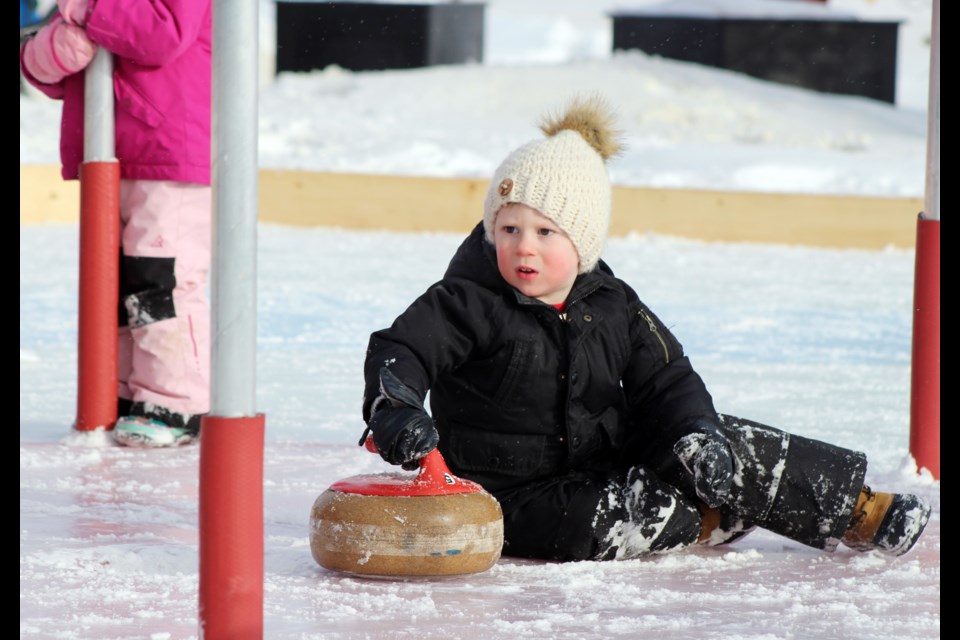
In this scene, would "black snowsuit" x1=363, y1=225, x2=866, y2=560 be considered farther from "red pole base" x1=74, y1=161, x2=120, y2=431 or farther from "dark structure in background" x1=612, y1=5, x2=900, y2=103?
"dark structure in background" x1=612, y1=5, x2=900, y2=103

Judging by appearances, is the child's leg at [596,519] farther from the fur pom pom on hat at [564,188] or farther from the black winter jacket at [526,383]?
the fur pom pom on hat at [564,188]

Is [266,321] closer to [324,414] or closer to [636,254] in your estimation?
[324,414]

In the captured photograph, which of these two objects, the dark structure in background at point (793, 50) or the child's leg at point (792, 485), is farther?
the dark structure in background at point (793, 50)

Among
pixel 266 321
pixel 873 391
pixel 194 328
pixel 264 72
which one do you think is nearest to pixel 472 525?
pixel 194 328

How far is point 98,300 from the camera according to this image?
3.00m

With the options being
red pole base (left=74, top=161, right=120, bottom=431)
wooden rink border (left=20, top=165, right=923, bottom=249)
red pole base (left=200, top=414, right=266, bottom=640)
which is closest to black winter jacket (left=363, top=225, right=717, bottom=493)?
red pole base (left=200, top=414, right=266, bottom=640)

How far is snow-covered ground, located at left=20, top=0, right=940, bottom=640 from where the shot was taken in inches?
70.3

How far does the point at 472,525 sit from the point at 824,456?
1.88 feet

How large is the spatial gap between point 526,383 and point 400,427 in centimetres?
31

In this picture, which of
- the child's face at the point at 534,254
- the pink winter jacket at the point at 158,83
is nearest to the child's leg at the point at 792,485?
the child's face at the point at 534,254

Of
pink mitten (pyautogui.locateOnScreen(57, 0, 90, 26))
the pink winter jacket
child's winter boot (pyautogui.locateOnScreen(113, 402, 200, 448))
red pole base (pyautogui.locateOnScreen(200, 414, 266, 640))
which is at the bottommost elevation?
child's winter boot (pyautogui.locateOnScreen(113, 402, 200, 448))

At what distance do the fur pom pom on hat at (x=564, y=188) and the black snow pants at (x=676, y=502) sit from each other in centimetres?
33

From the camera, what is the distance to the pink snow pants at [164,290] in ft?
9.90

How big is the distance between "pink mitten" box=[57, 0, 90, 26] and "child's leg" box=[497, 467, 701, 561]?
1.43m
